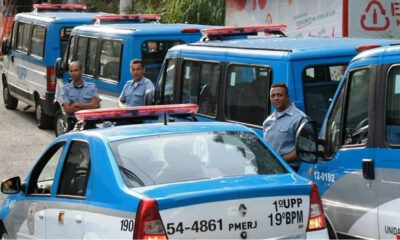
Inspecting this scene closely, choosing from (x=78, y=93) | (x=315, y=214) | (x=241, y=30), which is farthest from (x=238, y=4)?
(x=315, y=214)

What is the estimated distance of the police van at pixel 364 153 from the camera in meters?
7.20

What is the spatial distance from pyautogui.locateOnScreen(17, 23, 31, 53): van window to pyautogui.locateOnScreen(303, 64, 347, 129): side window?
36.6ft

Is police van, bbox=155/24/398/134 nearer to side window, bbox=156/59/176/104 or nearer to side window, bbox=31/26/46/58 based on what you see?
side window, bbox=156/59/176/104

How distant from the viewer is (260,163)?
6.62m

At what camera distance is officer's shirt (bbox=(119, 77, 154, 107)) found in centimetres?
1301

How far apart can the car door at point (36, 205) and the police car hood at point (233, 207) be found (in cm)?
145

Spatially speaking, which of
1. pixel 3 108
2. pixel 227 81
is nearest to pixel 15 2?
pixel 3 108

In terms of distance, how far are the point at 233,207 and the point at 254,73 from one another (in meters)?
4.02

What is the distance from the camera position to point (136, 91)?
514 inches

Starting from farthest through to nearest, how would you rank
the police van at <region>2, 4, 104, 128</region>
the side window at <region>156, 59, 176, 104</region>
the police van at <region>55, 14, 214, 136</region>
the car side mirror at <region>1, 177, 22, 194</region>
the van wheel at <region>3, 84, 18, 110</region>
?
the van wheel at <region>3, 84, 18, 110</region> < the police van at <region>2, 4, 104, 128</region> < the police van at <region>55, 14, 214, 136</region> < the side window at <region>156, 59, 176, 104</region> < the car side mirror at <region>1, 177, 22, 194</region>

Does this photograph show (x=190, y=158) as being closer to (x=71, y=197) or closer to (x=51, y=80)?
(x=71, y=197)

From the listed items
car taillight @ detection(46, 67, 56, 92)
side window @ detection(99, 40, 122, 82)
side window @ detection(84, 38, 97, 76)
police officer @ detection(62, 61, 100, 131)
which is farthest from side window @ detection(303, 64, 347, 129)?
car taillight @ detection(46, 67, 56, 92)

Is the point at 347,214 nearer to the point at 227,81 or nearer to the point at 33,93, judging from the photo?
the point at 227,81

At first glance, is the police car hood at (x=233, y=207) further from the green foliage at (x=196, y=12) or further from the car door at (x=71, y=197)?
the green foliage at (x=196, y=12)
